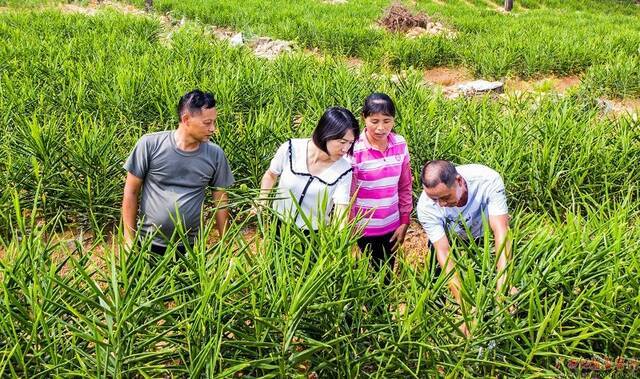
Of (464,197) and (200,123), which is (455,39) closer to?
(464,197)

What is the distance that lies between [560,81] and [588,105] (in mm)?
3248

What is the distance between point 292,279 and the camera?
5.04 ft

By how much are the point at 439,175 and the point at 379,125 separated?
395mm

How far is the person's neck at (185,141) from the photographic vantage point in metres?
2.04

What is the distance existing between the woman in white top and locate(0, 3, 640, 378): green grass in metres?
0.17

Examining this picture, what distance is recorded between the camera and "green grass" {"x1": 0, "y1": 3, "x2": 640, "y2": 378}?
1.45m

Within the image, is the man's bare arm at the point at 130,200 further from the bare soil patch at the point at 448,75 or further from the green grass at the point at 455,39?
the bare soil patch at the point at 448,75

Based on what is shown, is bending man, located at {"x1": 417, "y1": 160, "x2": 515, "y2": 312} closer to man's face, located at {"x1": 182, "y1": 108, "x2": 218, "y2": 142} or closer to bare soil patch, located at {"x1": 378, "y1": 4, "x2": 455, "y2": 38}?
man's face, located at {"x1": 182, "y1": 108, "x2": 218, "y2": 142}

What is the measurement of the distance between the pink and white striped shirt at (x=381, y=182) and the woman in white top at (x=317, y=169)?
5.8 inches

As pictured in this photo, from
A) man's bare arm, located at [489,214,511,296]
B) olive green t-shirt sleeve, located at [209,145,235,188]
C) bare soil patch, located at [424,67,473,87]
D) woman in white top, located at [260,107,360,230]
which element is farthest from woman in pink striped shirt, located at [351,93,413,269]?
bare soil patch, located at [424,67,473,87]

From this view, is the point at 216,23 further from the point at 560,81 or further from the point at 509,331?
the point at 509,331

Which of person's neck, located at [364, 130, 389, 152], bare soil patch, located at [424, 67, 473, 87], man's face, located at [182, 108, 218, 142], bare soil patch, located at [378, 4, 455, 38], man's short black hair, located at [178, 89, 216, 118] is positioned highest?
bare soil patch, located at [378, 4, 455, 38]

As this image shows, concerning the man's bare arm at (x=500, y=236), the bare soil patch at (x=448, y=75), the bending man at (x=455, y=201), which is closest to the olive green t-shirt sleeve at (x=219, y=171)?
the bending man at (x=455, y=201)

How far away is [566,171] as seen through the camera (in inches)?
122
